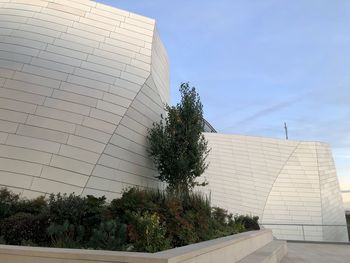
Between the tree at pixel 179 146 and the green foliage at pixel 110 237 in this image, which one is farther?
the tree at pixel 179 146

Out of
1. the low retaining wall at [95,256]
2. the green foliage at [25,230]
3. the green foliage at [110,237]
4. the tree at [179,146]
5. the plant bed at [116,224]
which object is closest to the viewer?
the low retaining wall at [95,256]

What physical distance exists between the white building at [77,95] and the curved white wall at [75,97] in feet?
0.12

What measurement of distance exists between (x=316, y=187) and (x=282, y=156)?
3875 millimetres

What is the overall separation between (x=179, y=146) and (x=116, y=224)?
9.77 metres

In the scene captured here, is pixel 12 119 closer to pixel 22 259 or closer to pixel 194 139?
pixel 194 139

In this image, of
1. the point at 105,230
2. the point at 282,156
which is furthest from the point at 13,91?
the point at 282,156

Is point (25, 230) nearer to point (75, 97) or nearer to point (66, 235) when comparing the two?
point (66, 235)

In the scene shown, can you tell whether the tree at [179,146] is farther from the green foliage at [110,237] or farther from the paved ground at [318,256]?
the green foliage at [110,237]

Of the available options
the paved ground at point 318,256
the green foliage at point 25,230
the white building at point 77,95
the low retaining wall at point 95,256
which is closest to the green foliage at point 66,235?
the green foliage at point 25,230

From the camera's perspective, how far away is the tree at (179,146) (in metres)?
17.1

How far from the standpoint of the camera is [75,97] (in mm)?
15500

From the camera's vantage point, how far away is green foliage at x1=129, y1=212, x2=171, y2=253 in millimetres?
6941

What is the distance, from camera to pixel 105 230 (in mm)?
7531

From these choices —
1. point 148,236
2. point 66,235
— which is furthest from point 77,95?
point 148,236
